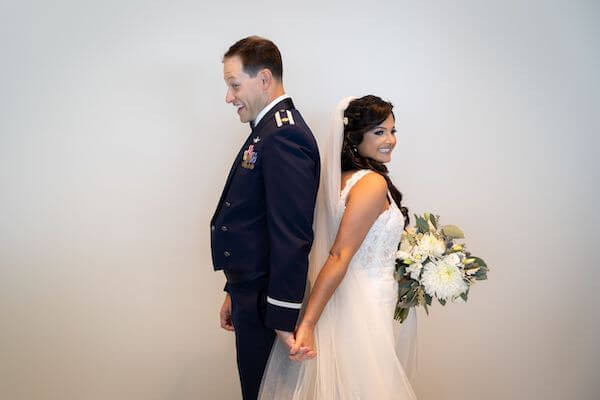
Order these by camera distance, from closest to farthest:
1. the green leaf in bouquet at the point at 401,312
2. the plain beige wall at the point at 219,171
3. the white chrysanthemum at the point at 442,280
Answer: the white chrysanthemum at the point at 442,280
the green leaf in bouquet at the point at 401,312
the plain beige wall at the point at 219,171

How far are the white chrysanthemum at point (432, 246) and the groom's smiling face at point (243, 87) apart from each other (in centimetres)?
85

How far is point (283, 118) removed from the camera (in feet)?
6.70

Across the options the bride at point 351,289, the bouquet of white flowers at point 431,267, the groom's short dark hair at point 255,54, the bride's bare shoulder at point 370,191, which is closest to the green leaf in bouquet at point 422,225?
the bouquet of white flowers at point 431,267

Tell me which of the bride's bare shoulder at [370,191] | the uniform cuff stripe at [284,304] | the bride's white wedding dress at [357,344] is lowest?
the bride's white wedding dress at [357,344]

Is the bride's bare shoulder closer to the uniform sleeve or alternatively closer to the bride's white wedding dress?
the bride's white wedding dress

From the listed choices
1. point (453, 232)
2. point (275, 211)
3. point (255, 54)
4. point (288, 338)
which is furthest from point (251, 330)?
point (255, 54)

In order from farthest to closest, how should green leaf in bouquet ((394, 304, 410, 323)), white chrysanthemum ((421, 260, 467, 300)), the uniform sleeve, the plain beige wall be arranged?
the plain beige wall → green leaf in bouquet ((394, 304, 410, 323)) → white chrysanthemum ((421, 260, 467, 300)) → the uniform sleeve

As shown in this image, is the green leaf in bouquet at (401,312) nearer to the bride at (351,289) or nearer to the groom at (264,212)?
the bride at (351,289)

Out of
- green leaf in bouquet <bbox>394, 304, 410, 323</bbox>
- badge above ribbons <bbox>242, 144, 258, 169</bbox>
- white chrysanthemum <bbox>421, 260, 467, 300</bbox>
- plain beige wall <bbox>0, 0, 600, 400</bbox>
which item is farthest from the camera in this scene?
plain beige wall <bbox>0, 0, 600, 400</bbox>

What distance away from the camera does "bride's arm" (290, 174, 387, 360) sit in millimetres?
2012

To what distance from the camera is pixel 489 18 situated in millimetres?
3045

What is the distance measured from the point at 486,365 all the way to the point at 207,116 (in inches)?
83.9

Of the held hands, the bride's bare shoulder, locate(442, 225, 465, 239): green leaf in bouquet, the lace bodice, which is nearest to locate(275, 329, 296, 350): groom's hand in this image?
the held hands

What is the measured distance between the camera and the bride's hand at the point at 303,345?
197 centimetres
